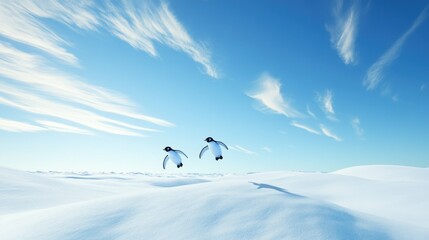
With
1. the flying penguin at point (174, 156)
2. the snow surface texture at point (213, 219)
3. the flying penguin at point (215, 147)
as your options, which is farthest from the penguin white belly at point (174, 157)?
the snow surface texture at point (213, 219)

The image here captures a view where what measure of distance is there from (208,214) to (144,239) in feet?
4.21

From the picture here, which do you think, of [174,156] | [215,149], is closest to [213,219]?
[215,149]

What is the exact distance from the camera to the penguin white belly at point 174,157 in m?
18.1

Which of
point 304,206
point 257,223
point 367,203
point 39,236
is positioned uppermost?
point 367,203

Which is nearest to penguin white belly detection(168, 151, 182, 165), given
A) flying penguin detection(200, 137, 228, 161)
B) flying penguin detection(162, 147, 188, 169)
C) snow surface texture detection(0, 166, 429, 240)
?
flying penguin detection(162, 147, 188, 169)

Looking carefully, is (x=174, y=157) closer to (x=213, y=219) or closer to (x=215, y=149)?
(x=215, y=149)

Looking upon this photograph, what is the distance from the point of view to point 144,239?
474 centimetres

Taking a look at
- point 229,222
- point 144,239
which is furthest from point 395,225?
point 144,239

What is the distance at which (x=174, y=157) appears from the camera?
18141mm

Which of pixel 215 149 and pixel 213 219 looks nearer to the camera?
pixel 213 219

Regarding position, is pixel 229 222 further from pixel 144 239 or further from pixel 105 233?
pixel 105 233

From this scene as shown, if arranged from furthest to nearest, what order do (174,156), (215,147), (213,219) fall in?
(174,156) < (215,147) < (213,219)

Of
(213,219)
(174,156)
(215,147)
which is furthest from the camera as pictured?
(174,156)

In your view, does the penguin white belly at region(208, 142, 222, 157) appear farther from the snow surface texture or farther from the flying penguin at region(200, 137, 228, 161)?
the snow surface texture
